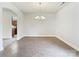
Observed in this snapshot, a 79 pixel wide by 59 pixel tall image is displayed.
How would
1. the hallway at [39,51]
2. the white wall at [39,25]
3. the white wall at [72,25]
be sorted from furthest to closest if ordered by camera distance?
the white wall at [39,25]
the white wall at [72,25]
the hallway at [39,51]

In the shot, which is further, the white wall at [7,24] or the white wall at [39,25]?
the white wall at [39,25]

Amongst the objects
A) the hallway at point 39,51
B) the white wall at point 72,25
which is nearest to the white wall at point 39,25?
the white wall at point 72,25

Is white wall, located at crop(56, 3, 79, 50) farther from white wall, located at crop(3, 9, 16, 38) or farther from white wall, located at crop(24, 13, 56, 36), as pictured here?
white wall, located at crop(3, 9, 16, 38)

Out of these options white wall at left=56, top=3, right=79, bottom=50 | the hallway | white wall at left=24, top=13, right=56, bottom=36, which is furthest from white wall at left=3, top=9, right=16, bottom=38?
white wall at left=56, top=3, right=79, bottom=50

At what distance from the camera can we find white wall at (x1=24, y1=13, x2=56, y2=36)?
28.8 ft

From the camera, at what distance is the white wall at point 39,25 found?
28.8ft

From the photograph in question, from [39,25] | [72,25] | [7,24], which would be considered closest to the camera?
[72,25]

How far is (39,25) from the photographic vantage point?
8789mm

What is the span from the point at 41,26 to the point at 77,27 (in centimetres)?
522

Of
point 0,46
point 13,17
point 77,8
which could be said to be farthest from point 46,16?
point 0,46

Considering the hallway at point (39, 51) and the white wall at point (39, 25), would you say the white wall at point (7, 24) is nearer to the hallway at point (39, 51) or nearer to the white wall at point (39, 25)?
the white wall at point (39, 25)

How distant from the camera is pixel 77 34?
12.2 ft

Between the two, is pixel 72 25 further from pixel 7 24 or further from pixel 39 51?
pixel 7 24

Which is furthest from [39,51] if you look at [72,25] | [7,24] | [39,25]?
[39,25]
